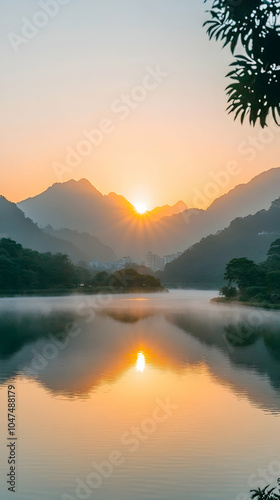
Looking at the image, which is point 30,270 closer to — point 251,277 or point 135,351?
point 251,277

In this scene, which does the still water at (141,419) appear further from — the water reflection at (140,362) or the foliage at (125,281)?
the foliage at (125,281)

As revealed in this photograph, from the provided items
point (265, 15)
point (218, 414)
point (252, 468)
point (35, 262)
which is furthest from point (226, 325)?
point (35, 262)

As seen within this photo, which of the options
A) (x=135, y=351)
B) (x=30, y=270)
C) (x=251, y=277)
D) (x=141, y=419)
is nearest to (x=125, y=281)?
(x=30, y=270)

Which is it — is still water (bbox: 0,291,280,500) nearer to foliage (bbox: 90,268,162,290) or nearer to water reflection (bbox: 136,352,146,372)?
water reflection (bbox: 136,352,146,372)

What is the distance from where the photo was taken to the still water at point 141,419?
39.0ft

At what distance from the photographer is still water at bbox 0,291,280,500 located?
11875 millimetres

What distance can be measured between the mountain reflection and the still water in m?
0.06

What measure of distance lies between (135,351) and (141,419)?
48.4 ft

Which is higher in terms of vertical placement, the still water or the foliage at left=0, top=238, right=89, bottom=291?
the foliage at left=0, top=238, right=89, bottom=291

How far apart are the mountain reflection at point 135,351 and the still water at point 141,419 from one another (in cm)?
6

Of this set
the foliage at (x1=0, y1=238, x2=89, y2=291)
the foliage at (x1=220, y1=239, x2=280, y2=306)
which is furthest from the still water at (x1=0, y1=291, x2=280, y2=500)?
the foliage at (x1=0, y1=238, x2=89, y2=291)

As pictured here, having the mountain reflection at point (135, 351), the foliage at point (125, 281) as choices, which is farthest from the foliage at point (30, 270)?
the mountain reflection at point (135, 351)

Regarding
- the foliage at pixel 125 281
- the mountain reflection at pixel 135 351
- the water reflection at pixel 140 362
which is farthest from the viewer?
the foliage at pixel 125 281

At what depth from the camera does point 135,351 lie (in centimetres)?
3158
